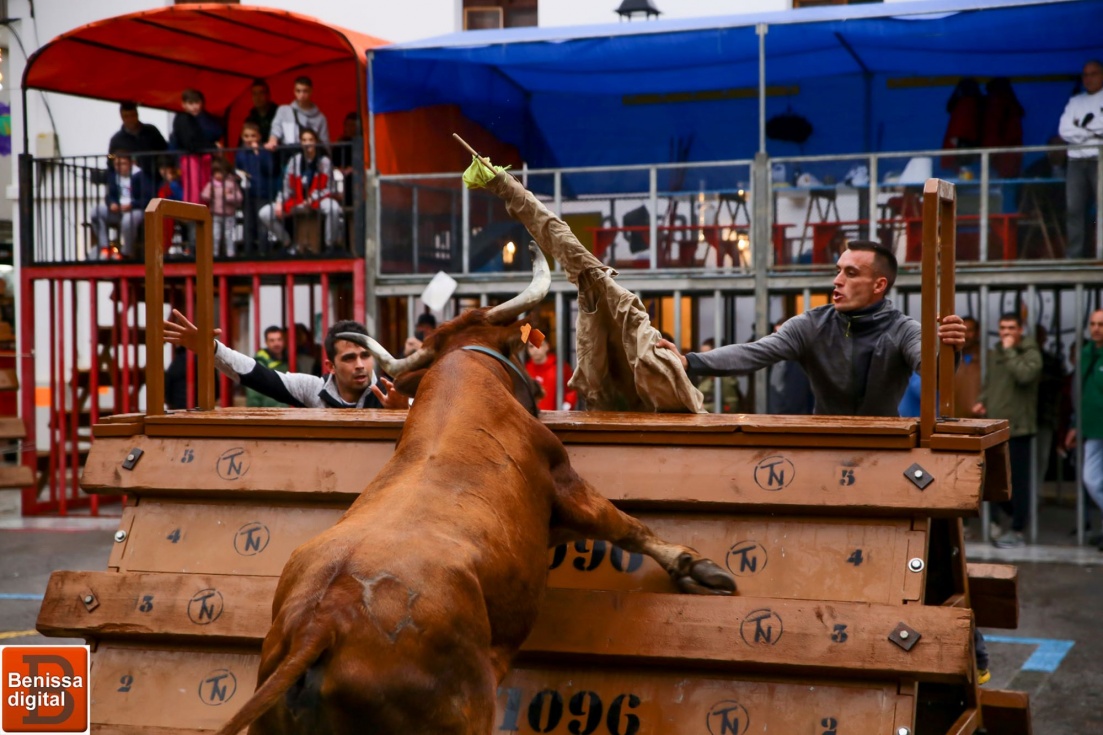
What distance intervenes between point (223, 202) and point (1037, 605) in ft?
30.4

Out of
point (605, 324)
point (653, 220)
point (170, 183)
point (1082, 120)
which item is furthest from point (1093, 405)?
point (170, 183)

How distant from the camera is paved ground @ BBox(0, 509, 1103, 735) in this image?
702 centimetres

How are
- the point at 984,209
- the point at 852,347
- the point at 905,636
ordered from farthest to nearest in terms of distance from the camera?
the point at 984,209, the point at 852,347, the point at 905,636

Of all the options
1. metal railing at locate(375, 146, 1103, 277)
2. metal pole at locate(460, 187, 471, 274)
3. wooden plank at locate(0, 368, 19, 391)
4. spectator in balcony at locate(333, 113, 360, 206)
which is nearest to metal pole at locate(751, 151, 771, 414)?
metal railing at locate(375, 146, 1103, 277)

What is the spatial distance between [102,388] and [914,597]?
15116mm

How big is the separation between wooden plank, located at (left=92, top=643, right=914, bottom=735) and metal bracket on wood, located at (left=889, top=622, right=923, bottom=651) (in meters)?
0.16

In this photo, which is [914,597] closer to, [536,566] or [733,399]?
[536,566]

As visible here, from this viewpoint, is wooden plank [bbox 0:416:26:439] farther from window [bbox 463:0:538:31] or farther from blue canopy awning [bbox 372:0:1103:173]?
window [bbox 463:0:538:31]

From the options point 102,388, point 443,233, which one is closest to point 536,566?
point 443,233

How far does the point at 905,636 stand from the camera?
4.04m

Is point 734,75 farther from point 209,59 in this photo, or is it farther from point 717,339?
point 209,59

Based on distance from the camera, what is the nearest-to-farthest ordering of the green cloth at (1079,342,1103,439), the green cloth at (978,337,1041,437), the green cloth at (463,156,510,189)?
the green cloth at (463,156,510,189) → the green cloth at (1079,342,1103,439) → the green cloth at (978,337,1041,437)

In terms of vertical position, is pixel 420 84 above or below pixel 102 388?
above

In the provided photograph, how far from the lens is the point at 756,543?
14.9ft
